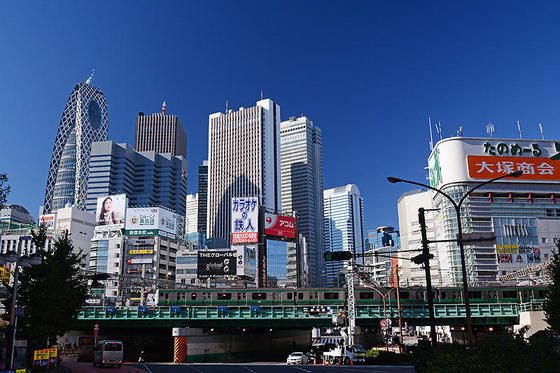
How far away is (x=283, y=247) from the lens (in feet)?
545

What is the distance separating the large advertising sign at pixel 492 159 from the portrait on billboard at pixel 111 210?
9889 cm

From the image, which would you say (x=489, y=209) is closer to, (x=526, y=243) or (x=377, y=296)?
(x=526, y=243)

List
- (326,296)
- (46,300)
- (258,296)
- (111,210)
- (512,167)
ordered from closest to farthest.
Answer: (46,300), (326,296), (258,296), (512,167), (111,210)

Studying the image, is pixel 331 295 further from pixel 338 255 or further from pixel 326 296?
pixel 338 255

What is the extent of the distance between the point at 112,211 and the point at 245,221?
44.8 m

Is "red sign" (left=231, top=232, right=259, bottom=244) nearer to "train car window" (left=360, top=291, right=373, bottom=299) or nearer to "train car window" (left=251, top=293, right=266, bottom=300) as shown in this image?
"train car window" (left=251, top=293, right=266, bottom=300)

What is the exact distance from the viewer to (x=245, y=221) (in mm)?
152500

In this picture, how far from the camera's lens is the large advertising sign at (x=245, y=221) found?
152m

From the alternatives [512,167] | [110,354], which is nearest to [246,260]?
[512,167]

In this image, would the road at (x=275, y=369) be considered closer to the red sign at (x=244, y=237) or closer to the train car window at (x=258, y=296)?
the train car window at (x=258, y=296)

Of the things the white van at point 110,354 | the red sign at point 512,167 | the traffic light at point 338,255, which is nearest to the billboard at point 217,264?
the red sign at point 512,167

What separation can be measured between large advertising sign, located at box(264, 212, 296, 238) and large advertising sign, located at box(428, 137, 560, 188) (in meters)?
57.6

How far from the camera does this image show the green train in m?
76.5

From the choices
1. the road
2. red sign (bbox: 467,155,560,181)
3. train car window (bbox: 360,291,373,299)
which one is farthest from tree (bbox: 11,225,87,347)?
red sign (bbox: 467,155,560,181)
